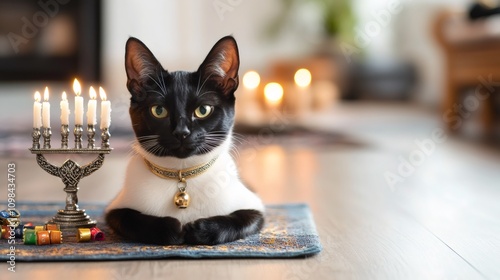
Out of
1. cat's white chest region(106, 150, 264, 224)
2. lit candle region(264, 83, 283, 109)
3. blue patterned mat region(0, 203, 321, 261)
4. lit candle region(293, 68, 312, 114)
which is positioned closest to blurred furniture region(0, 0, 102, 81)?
lit candle region(293, 68, 312, 114)

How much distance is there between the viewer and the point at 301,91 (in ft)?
14.0

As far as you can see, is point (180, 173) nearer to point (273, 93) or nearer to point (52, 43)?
point (273, 93)

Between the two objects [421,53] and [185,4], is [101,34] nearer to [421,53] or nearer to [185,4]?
[185,4]

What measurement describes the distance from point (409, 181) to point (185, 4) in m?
4.95

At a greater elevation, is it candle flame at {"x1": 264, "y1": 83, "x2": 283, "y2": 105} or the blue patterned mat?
candle flame at {"x1": 264, "y1": 83, "x2": 283, "y2": 105}

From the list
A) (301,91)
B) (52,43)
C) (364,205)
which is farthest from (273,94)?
(52,43)

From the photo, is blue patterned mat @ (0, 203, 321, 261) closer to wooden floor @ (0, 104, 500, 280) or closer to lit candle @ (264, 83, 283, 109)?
wooden floor @ (0, 104, 500, 280)

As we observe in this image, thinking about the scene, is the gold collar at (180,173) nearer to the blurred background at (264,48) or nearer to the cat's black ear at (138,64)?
the cat's black ear at (138,64)

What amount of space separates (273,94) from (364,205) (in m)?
2.11

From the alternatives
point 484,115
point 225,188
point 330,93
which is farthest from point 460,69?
point 225,188

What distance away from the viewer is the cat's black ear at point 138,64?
1323 millimetres

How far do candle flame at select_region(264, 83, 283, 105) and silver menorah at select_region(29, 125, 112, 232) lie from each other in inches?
102

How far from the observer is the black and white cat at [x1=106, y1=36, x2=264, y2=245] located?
1.30 metres

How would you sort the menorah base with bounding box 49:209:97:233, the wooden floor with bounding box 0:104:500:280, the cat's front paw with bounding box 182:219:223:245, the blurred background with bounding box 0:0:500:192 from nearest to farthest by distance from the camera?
the wooden floor with bounding box 0:104:500:280 < the cat's front paw with bounding box 182:219:223:245 < the menorah base with bounding box 49:209:97:233 < the blurred background with bounding box 0:0:500:192
